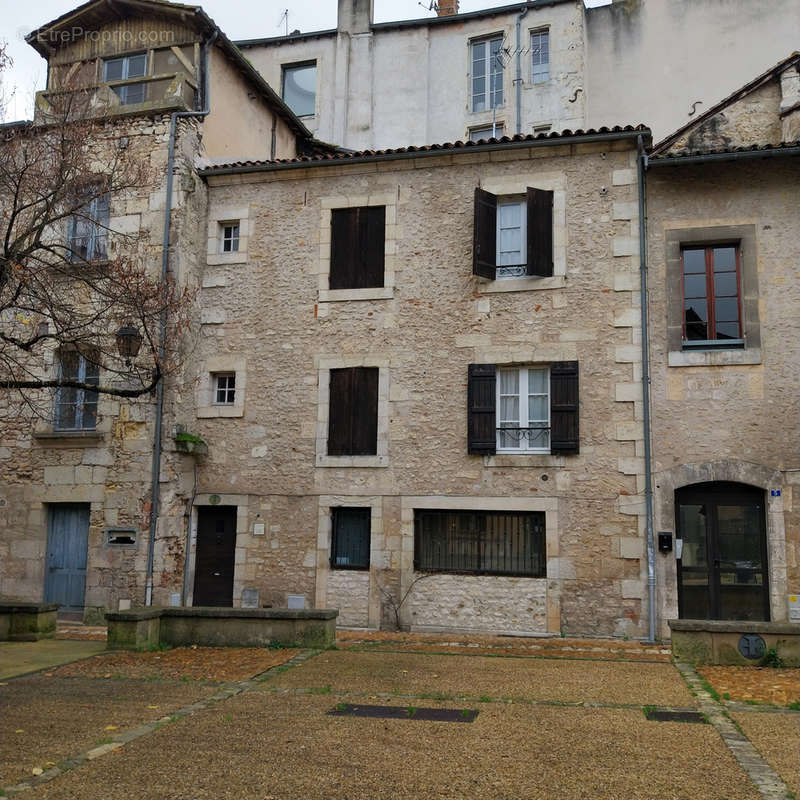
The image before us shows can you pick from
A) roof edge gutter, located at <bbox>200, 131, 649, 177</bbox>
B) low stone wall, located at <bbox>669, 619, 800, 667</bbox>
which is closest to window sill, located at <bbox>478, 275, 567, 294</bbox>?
roof edge gutter, located at <bbox>200, 131, 649, 177</bbox>

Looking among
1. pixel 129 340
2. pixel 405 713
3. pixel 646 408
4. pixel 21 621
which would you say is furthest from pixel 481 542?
pixel 21 621

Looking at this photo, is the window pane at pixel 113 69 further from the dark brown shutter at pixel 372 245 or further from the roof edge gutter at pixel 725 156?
the roof edge gutter at pixel 725 156

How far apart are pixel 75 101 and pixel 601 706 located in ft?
32.0

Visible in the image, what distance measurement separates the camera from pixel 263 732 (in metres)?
6.00

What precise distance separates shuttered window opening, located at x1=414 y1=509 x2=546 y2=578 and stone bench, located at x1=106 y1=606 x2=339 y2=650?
2990mm

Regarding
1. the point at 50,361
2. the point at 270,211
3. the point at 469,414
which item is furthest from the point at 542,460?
the point at 50,361

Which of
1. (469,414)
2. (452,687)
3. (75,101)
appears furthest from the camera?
(469,414)

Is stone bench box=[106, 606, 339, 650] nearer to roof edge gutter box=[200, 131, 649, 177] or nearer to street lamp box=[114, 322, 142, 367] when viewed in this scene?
street lamp box=[114, 322, 142, 367]

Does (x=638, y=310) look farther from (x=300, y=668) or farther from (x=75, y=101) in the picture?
(x=75, y=101)

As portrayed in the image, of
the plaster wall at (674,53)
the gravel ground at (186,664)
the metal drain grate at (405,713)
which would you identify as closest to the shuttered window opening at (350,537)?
the gravel ground at (186,664)

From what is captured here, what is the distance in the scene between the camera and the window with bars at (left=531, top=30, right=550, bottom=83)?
21.1 metres

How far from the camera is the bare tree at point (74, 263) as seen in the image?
9.14 metres

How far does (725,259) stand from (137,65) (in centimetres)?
972

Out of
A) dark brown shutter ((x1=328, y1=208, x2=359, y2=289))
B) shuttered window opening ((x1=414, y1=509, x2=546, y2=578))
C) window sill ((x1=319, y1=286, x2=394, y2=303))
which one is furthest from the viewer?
dark brown shutter ((x1=328, y1=208, x2=359, y2=289))
